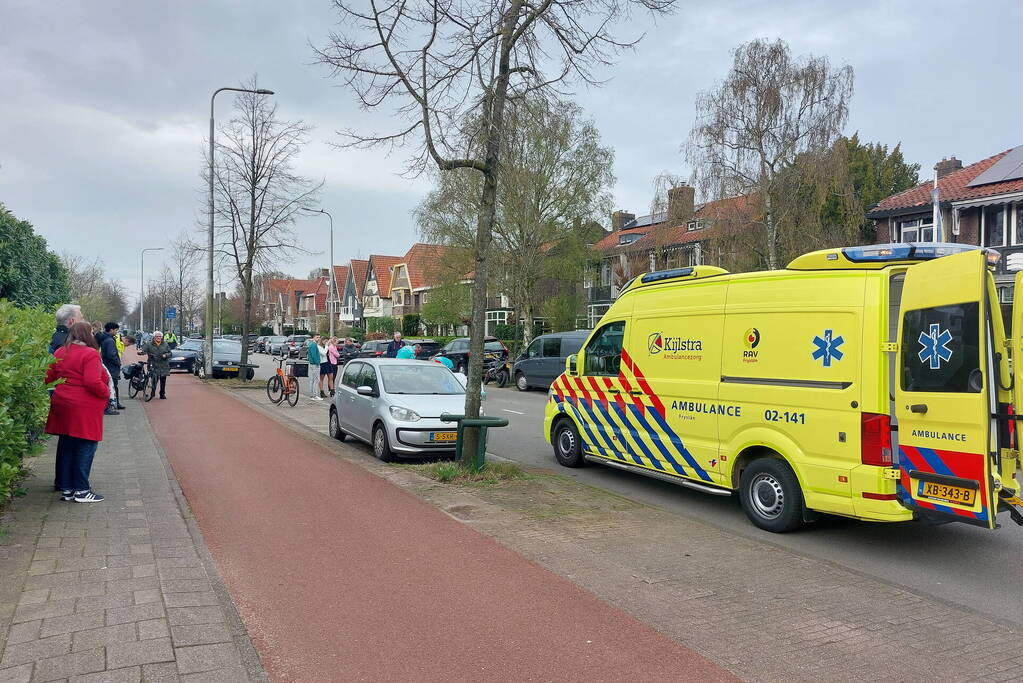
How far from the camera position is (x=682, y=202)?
2930cm

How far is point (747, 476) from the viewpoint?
280 inches

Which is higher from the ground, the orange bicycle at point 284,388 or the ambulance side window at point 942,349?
the ambulance side window at point 942,349

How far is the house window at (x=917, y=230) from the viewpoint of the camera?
3234 centimetres

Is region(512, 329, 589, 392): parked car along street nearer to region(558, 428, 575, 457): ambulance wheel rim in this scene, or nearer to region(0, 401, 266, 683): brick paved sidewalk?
region(558, 428, 575, 457): ambulance wheel rim

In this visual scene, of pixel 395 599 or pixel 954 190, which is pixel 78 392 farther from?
pixel 954 190

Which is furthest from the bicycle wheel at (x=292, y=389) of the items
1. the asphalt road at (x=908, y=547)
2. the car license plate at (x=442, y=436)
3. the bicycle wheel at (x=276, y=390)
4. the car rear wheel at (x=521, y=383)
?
the asphalt road at (x=908, y=547)

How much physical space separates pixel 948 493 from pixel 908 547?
43.7 inches

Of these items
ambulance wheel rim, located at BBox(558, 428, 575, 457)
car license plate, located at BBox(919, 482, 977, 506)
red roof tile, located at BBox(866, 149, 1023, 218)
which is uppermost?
red roof tile, located at BBox(866, 149, 1023, 218)

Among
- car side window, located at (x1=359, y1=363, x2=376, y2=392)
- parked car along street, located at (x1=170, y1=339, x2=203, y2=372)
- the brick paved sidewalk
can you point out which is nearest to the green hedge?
the brick paved sidewalk

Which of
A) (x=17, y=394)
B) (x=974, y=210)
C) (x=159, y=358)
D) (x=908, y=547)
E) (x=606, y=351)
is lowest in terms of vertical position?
(x=908, y=547)

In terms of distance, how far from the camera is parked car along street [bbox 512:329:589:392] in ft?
76.4

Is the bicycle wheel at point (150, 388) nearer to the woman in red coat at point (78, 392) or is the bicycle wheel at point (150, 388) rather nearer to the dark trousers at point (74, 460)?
the dark trousers at point (74, 460)

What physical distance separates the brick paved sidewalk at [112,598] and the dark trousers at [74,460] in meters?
0.19

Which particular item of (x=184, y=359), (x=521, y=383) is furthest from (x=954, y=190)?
(x=184, y=359)
